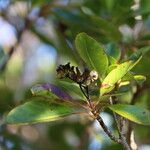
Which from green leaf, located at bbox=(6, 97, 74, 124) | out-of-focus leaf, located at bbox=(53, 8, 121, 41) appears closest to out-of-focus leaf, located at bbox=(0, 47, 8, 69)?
out-of-focus leaf, located at bbox=(53, 8, 121, 41)

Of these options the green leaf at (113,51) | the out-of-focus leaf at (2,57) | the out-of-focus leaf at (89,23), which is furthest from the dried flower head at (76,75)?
the out-of-focus leaf at (2,57)

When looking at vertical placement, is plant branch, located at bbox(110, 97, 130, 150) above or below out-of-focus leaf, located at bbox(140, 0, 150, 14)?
below

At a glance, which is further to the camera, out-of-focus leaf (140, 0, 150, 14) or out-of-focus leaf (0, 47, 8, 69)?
out-of-focus leaf (0, 47, 8, 69)

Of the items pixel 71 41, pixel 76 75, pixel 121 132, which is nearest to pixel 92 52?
pixel 76 75

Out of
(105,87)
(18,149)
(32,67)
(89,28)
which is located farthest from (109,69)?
(32,67)

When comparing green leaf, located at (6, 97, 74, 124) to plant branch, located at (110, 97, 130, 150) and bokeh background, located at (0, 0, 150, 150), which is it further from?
bokeh background, located at (0, 0, 150, 150)

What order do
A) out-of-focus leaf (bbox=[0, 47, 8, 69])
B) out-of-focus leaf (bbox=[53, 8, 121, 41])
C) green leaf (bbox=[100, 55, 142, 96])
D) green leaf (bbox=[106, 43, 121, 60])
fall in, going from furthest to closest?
out-of-focus leaf (bbox=[0, 47, 8, 69]), out-of-focus leaf (bbox=[53, 8, 121, 41]), green leaf (bbox=[106, 43, 121, 60]), green leaf (bbox=[100, 55, 142, 96])

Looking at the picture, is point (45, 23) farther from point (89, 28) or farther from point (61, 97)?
point (61, 97)
